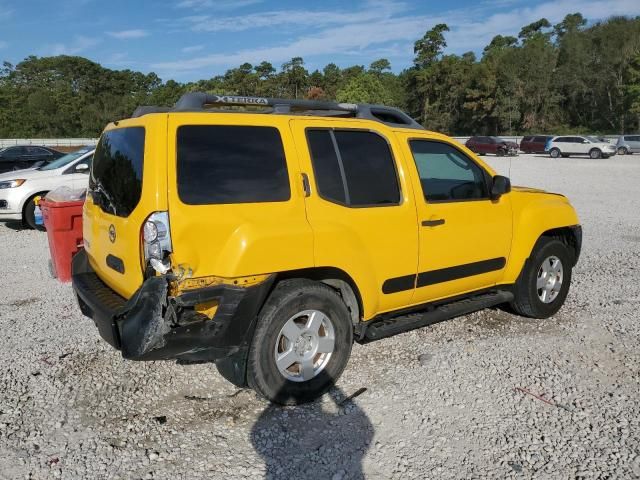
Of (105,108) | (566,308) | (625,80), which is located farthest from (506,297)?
(105,108)

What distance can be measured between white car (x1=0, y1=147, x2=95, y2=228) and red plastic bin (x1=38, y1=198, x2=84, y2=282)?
4.07 meters

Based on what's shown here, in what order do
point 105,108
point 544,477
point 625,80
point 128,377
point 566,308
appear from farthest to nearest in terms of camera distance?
point 105,108 → point 625,80 → point 566,308 → point 128,377 → point 544,477

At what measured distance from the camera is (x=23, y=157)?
59.4 feet

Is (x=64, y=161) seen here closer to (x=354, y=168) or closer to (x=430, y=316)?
(x=354, y=168)

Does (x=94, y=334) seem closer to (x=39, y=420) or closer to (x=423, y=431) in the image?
(x=39, y=420)

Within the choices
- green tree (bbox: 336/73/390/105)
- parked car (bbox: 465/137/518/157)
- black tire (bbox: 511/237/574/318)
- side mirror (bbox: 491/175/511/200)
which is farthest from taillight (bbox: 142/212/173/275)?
green tree (bbox: 336/73/390/105)

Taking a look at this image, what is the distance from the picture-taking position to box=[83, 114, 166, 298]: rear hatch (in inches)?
128

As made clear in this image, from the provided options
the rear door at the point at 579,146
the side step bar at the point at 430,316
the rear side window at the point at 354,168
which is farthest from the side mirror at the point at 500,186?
the rear door at the point at 579,146

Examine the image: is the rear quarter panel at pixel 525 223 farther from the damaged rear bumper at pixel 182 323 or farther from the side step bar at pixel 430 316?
the damaged rear bumper at pixel 182 323

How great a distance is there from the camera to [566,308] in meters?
5.73

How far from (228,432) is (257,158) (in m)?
1.72

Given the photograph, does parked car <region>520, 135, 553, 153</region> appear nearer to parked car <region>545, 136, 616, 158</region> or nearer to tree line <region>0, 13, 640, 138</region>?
parked car <region>545, 136, 616, 158</region>

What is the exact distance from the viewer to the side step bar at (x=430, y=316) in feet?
13.5

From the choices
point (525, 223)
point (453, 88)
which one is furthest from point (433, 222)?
point (453, 88)
